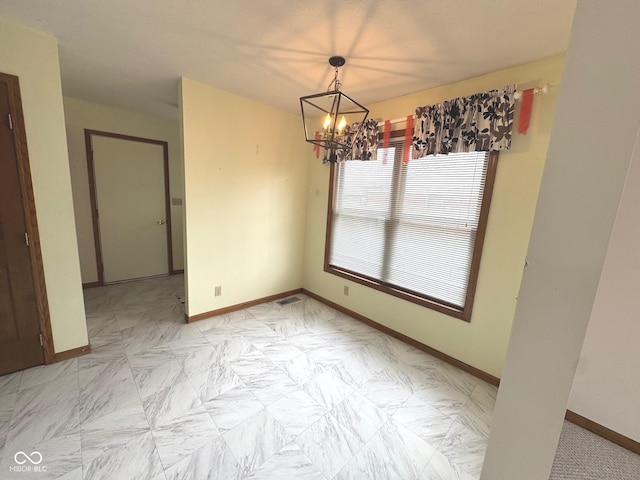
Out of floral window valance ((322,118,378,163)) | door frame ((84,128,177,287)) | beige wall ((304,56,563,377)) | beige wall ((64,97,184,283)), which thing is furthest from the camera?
door frame ((84,128,177,287))

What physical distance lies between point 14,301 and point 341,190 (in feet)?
9.84

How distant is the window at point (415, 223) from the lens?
2.18 metres

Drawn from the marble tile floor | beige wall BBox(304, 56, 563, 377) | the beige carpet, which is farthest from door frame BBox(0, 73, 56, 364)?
the beige carpet

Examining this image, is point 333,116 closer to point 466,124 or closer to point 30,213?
point 466,124

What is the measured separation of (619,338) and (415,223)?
151cm

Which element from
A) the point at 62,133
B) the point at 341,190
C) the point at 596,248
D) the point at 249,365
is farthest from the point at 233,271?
the point at 596,248

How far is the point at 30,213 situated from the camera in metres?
1.83

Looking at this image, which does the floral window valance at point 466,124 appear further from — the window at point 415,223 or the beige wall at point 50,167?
the beige wall at point 50,167

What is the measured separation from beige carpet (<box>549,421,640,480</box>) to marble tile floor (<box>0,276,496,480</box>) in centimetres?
37

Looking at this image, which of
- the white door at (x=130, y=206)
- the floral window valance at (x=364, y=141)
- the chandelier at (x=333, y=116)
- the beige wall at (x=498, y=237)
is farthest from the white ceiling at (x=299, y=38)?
the white door at (x=130, y=206)

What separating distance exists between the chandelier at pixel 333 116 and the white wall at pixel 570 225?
996mm

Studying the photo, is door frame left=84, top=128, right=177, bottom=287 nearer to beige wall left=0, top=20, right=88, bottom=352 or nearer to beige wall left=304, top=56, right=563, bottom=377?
beige wall left=0, top=20, right=88, bottom=352

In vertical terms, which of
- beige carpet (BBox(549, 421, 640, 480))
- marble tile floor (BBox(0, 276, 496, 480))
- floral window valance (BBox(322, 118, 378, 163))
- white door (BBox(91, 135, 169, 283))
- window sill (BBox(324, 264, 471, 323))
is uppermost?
floral window valance (BBox(322, 118, 378, 163))

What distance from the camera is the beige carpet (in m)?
1.42
